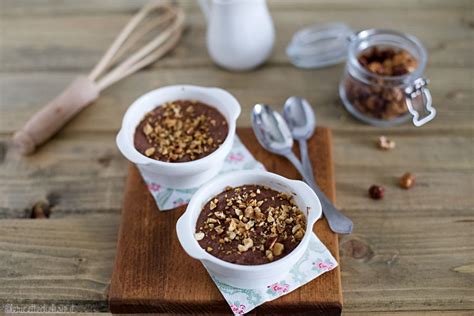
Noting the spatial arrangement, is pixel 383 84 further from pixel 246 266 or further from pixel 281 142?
pixel 246 266

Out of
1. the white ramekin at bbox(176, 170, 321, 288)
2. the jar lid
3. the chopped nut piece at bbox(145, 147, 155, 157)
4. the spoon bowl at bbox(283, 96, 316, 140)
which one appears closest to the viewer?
the white ramekin at bbox(176, 170, 321, 288)

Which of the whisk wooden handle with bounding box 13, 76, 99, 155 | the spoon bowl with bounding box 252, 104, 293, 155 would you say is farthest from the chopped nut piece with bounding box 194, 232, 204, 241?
the whisk wooden handle with bounding box 13, 76, 99, 155

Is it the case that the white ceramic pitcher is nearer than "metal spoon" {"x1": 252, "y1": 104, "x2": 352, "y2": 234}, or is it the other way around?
"metal spoon" {"x1": 252, "y1": 104, "x2": 352, "y2": 234}

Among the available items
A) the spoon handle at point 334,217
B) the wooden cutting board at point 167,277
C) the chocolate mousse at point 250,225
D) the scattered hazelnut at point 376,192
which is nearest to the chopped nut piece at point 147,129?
the wooden cutting board at point 167,277

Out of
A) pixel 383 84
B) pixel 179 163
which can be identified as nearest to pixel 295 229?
pixel 179 163

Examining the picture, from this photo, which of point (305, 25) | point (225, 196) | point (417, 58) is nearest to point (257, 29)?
point (305, 25)

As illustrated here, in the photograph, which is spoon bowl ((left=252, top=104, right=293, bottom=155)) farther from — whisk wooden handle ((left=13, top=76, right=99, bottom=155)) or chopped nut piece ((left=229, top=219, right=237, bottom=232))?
whisk wooden handle ((left=13, top=76, right=99, bottom=155))

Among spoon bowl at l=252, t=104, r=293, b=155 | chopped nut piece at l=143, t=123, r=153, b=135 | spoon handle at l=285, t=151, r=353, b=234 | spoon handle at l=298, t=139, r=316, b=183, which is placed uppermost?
chopped nut piece at l=143, t=123, r=153, b=135

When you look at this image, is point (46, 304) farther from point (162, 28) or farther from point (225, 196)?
point (162, 28)
